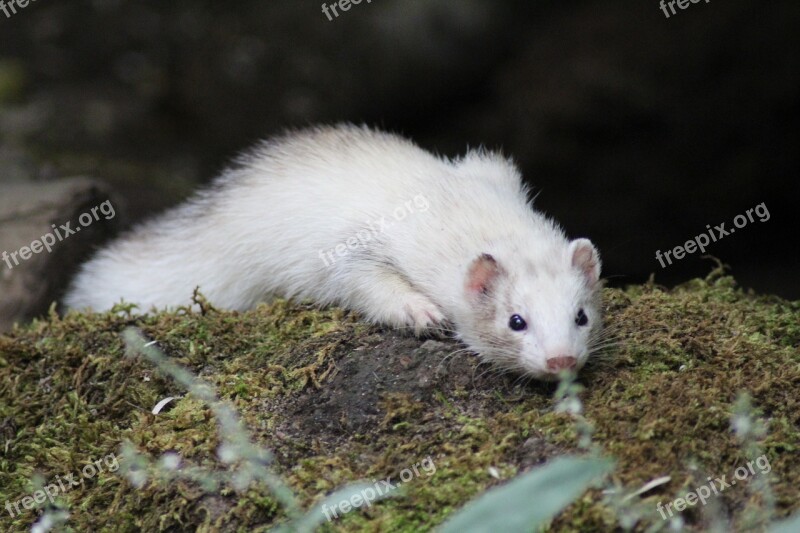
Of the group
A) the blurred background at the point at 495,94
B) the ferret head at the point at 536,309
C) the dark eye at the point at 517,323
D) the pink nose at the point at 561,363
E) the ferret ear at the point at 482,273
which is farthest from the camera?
the blurred background at the point at 495,94

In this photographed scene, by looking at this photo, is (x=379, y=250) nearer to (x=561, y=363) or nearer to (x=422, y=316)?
(x=422, y=316)

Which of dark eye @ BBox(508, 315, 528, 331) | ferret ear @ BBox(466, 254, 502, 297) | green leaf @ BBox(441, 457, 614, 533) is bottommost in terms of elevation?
green leaf @ BBox(441, 457, 614, 533)

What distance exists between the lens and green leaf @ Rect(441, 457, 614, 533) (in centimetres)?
296

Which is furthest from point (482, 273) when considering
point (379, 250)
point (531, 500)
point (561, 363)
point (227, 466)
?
point (531, 500)

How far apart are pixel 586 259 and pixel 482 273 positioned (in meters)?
0.67

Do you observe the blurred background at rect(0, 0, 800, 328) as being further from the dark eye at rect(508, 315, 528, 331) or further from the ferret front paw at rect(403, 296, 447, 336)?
the dark eye at rect(508, 315, 528, 331)

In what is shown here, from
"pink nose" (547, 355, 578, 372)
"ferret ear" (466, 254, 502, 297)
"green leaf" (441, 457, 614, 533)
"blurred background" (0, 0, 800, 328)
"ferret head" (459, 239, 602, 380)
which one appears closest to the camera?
"green leaf" (441, 457, 614, 533)

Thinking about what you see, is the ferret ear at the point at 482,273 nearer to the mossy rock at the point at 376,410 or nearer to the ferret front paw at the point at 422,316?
the ferret front paw at the point at 422,316

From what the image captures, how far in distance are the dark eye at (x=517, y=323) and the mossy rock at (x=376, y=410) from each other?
1.01ft

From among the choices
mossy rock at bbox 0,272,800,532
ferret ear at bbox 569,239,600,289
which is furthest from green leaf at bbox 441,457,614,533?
ferret ear at bbox 569,239,600,289

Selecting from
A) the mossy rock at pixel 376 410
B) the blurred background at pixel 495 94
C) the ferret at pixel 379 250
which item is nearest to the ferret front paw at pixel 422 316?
the ferret at pixel 379 250

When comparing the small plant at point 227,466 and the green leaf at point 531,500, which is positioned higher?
the small plant at point 227,466

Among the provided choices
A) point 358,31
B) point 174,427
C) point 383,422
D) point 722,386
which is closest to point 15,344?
point 174,427

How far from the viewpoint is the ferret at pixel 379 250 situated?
18.6 feet
